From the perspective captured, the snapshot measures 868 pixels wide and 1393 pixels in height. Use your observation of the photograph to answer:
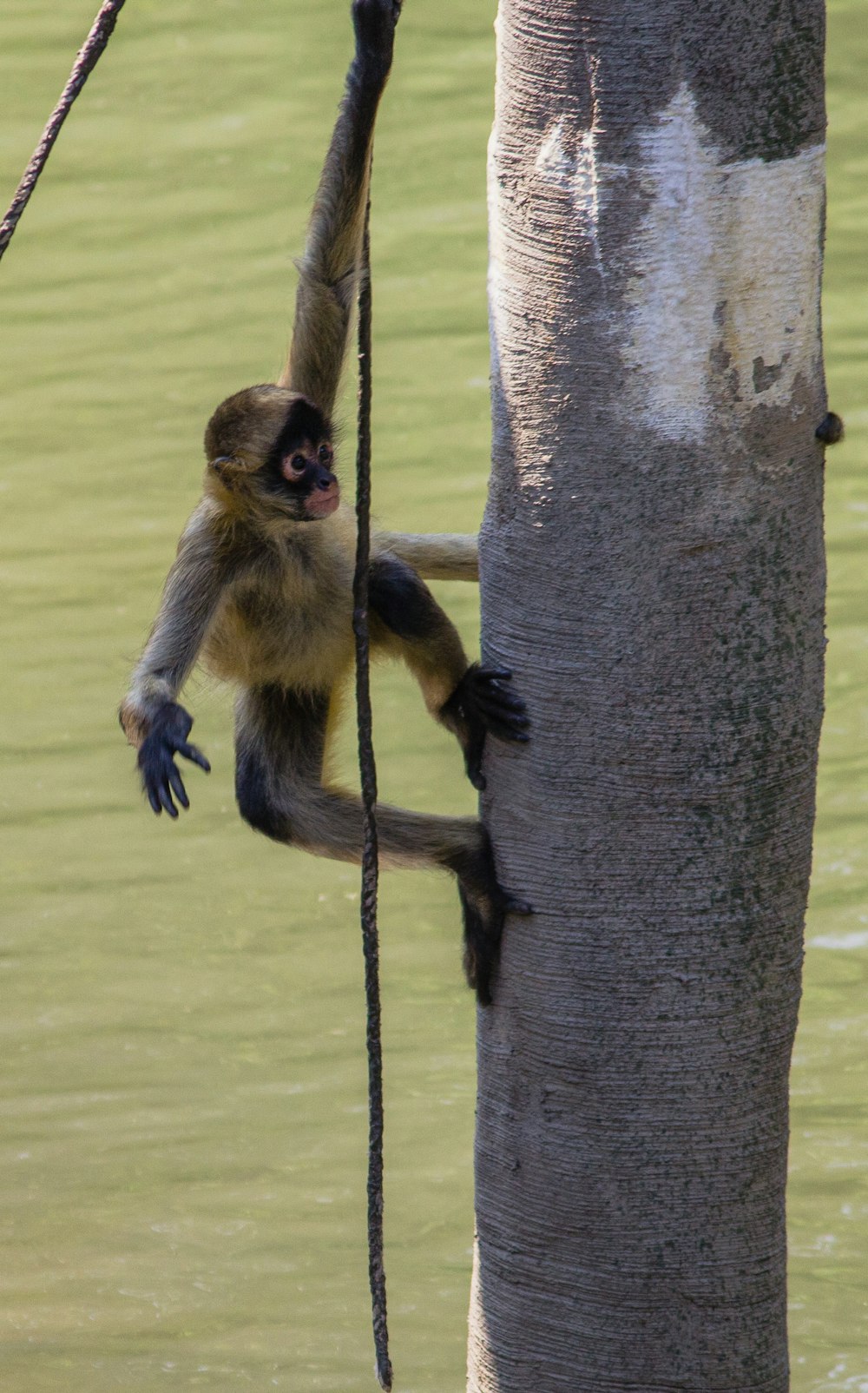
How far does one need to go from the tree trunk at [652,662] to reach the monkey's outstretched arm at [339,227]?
1.49 feet

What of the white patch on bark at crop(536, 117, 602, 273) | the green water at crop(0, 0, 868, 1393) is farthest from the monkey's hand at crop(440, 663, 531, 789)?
the green water at crop(0, 0, 868, 1393)

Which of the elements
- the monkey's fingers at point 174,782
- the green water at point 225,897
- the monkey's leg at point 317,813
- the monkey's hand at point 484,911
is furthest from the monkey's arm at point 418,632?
the green water at point 225,897

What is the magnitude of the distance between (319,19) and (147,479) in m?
6.91

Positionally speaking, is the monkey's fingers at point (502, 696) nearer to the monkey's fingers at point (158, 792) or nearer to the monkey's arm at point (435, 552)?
the monkey's fingers at point (158, 792)

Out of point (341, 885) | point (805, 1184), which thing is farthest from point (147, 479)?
point (805, 1184)

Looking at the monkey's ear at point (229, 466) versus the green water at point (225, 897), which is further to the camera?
the green water at point (225, 897)

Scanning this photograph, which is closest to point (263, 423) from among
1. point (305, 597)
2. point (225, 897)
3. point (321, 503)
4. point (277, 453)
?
point (277, 453)

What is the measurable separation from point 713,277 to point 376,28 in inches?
37.0

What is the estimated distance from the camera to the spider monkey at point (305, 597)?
3.86 m

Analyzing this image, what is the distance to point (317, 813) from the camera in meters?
4.19

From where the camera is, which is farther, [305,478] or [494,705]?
[305,478]

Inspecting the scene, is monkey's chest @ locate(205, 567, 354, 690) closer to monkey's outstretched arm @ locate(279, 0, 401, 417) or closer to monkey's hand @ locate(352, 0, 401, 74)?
monkey's outstretched arm @ locate(279, 0, 401, 417)

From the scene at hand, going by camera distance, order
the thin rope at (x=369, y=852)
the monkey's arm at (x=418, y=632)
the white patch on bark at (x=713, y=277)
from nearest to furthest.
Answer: the white patch on bark at (x=713, y=277) → the thin rope at (x=369, y=852) → the monkey's arm at (x=418, y=632)

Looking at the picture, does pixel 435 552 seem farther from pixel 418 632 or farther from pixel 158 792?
pixel 158 792
